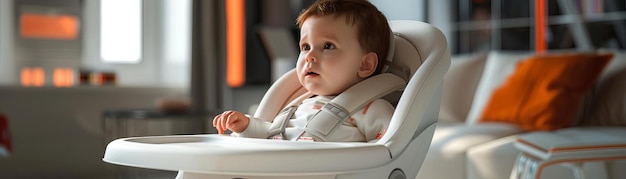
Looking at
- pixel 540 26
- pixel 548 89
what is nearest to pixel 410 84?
pixel 548 89

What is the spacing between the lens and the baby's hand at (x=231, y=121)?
5.57ft

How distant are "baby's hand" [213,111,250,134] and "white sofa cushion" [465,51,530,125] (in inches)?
78.4

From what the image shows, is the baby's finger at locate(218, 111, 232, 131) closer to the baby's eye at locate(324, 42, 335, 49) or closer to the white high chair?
the white high chair

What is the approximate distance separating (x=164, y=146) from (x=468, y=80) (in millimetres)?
2592

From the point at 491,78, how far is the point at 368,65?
1.96 m

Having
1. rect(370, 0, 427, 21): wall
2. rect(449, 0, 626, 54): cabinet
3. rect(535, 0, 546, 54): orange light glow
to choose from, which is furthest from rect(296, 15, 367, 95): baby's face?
rect(370, 0, 427, 21): wall

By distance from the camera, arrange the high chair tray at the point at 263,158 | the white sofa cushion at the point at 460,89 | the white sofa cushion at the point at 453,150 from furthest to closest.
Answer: the white sofa cushion at the point at 460,89 → the white sofa cushion at the point at 453,150 → the high chair tray at the point at 263,158

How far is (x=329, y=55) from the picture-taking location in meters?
1.73

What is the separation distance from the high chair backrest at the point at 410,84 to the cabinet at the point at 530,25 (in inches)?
112

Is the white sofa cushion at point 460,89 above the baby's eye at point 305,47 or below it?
below

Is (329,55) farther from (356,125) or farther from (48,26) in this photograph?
(48,26)

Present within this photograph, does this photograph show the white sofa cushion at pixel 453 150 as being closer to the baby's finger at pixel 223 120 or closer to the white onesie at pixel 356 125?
the white onesie at pixel 356 125

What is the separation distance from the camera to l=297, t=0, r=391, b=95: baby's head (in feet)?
5.69

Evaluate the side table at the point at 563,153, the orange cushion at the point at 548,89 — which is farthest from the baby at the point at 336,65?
the orange cushion at the point at 548,89
